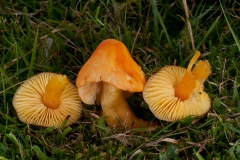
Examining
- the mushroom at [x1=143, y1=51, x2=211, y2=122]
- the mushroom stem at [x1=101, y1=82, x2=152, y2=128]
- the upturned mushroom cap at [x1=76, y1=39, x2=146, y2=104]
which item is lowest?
the mushroom stem at [x1=101, y1=82, x2=152, y2=128]

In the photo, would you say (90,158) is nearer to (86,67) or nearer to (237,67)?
(86,67)

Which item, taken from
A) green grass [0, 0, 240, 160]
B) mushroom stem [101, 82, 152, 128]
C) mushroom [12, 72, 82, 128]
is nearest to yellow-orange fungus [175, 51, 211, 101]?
green grass [0, 0, 240, 160]

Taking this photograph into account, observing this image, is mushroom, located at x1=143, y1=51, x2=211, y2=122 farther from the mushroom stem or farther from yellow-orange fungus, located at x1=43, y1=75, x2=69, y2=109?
yellow-orange fungus, located at x1=43, y1=75, x2=69, y2=109

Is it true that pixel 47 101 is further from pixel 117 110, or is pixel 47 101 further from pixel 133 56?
pixel 133 56

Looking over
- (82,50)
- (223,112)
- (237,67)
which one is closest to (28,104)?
(82,50)

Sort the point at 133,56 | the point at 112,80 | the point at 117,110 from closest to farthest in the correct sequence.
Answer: the point at 112,80, the point at 117,110, the point at 133,56

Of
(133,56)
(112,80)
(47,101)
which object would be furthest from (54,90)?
(133,56)
